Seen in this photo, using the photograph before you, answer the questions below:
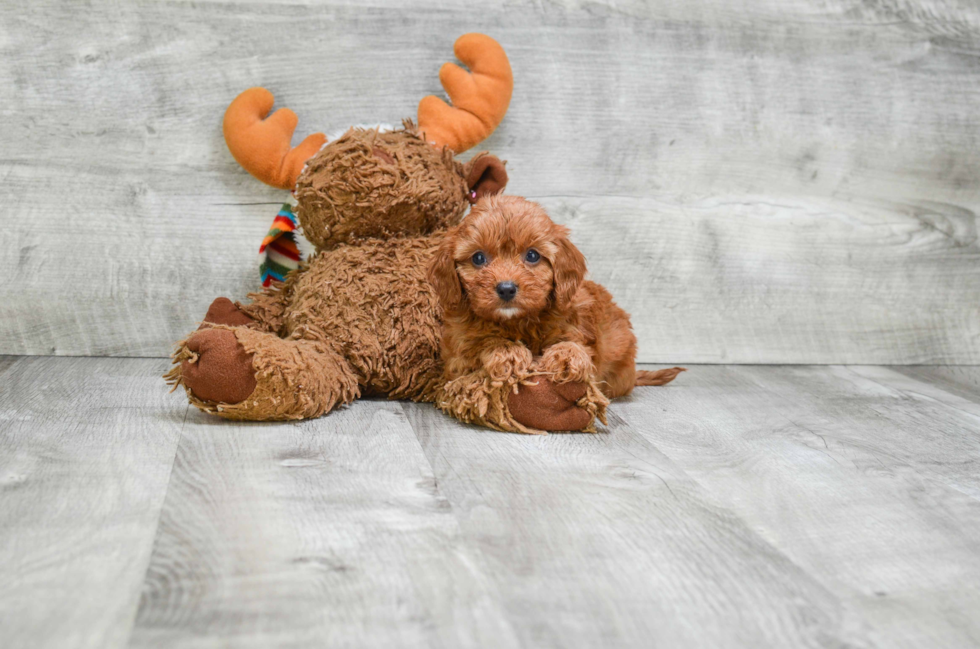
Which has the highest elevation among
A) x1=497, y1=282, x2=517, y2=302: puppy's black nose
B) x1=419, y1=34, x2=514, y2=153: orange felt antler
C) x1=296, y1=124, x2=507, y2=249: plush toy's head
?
x1=419, y1=34, x2=514, y2=153: orange felt antler

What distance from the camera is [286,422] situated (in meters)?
1.25

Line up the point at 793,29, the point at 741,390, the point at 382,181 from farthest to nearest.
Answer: the point at 793,29 → the point at 741,390 → the point at 382,181

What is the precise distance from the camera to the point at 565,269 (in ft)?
4.03

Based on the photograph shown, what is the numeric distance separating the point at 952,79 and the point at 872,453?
113cm

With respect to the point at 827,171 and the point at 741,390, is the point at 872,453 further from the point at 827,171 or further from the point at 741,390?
the point at 827,171

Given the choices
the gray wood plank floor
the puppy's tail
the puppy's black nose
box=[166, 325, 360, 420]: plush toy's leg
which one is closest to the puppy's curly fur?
the puppy's black nose

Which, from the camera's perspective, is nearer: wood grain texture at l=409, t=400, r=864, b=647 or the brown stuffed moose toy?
wood grain texture at l=409, t=400, r=864, b=647

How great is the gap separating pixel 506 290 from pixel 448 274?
4.2 inches

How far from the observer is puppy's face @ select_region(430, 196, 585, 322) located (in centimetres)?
119

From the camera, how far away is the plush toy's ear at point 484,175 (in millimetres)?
1491

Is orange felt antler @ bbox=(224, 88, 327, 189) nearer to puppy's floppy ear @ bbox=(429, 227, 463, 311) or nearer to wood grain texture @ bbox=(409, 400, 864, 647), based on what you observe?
puppy's floppy ear @ bbox=(429, 227, 463, 311)

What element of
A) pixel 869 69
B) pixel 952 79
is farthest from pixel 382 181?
pixel 952 79

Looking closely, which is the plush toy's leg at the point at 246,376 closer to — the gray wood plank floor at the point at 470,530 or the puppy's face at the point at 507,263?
the gray wood plank floor at the point at 470,530

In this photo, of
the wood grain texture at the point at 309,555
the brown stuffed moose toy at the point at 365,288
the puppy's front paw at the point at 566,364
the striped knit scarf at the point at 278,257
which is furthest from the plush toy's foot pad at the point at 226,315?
the puppy's front paw at the point at 566,364
